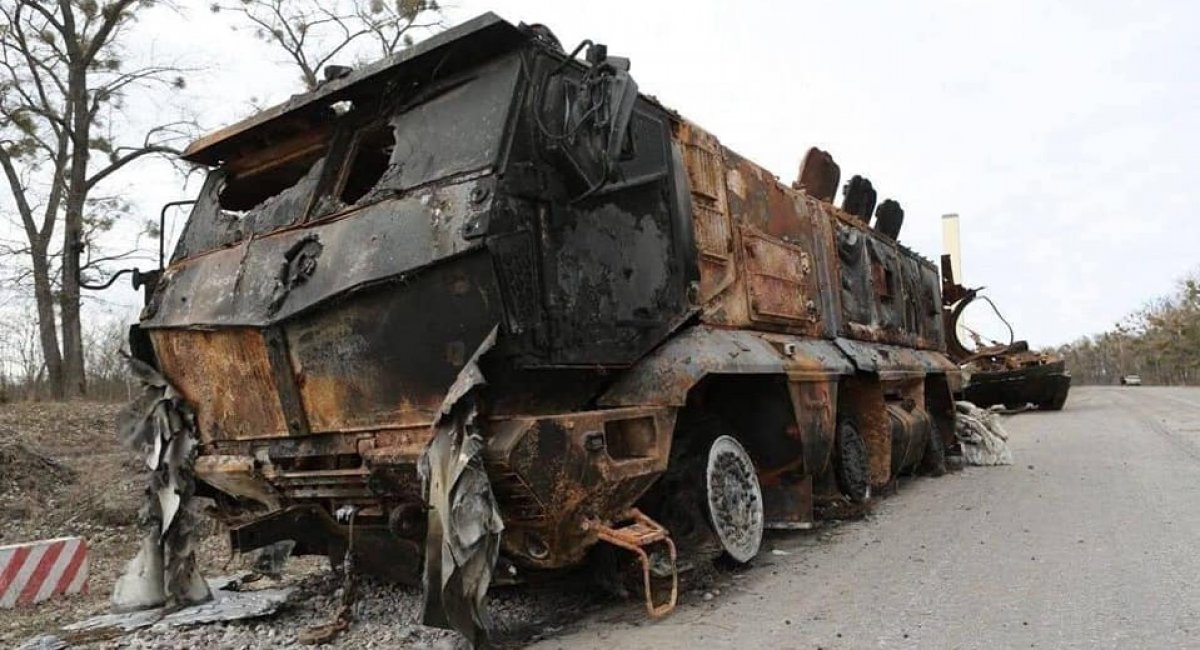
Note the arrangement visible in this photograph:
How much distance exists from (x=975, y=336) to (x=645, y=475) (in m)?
18.8

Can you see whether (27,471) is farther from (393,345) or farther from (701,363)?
(701,363)

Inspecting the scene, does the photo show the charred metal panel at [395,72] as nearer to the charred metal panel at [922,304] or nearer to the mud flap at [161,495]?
the mud flap at [161,495]

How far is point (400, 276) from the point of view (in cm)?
395

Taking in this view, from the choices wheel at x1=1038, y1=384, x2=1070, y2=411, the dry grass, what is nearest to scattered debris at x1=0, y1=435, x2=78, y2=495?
the dry grass

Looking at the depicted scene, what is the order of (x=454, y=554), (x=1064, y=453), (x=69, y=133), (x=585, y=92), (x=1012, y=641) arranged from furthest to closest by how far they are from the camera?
(x=69, y=133)
(x=1064, y=453)
(x=585, y=92)
(x=1012, y=641)
(x=454, y=554)

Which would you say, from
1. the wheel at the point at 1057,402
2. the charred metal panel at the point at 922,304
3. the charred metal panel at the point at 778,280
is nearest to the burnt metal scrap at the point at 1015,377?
the wheel at the point at 1057,402

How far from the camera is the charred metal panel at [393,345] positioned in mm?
3895

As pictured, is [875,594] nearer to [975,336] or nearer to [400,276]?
[400,276]

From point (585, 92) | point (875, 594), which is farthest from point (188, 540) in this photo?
point (875, 594)

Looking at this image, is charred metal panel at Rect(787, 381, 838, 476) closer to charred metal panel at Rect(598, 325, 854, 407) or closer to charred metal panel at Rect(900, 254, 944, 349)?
charred metal panel at Rect(598, 325, 854, 407)

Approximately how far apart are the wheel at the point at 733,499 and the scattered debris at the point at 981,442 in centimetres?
723

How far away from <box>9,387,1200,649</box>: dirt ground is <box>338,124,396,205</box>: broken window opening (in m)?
2.38

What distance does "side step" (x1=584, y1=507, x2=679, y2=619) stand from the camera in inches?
163

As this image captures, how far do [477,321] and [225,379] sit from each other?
164cm
